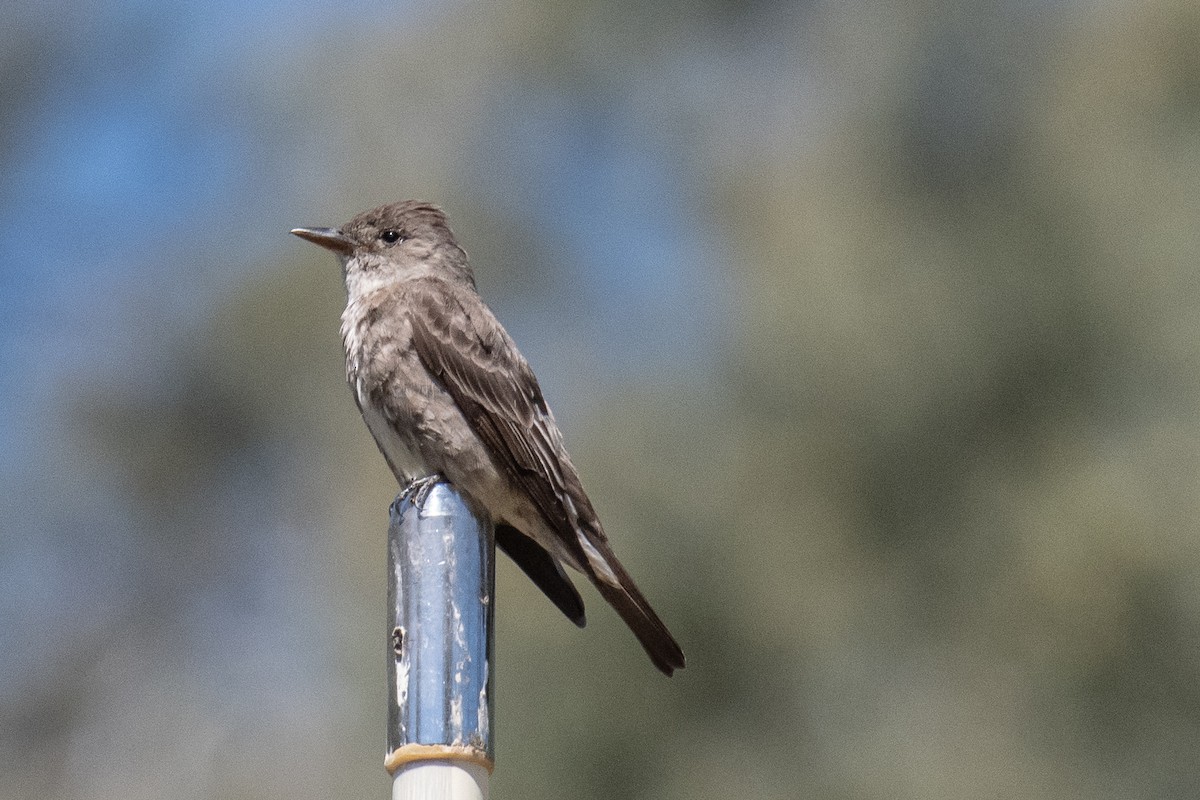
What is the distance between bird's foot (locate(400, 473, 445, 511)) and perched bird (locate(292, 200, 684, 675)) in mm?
83

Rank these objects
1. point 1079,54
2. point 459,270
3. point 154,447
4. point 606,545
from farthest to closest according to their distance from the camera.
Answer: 1. point 154,447
2. point 1079,54
3. point 459,270
4. point 606,545

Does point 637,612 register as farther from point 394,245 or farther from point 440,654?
point 394,245

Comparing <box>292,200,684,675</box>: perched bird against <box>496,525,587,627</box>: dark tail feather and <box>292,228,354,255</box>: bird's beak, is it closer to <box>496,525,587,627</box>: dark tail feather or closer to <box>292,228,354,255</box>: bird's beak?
<box>496,525,587,627</box>: dark tail feather

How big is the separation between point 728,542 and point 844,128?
3.73 m

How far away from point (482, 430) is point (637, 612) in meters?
0.80

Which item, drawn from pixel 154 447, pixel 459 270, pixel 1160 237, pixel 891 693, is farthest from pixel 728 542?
pixel 154 447

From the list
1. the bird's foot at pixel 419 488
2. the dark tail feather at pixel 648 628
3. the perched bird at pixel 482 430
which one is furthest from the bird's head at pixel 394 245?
the dark tail feather at pixel 648 628

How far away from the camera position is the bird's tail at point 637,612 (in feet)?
19.1

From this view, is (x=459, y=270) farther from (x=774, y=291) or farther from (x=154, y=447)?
(x=154, y=447)

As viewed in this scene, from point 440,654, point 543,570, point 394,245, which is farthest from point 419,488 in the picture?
point 394,245

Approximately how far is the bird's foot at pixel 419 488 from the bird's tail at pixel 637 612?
531 millimetres

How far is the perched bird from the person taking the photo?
19.9 ft

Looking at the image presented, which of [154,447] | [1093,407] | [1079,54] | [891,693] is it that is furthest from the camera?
[154,447]

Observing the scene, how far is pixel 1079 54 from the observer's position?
1316cm
